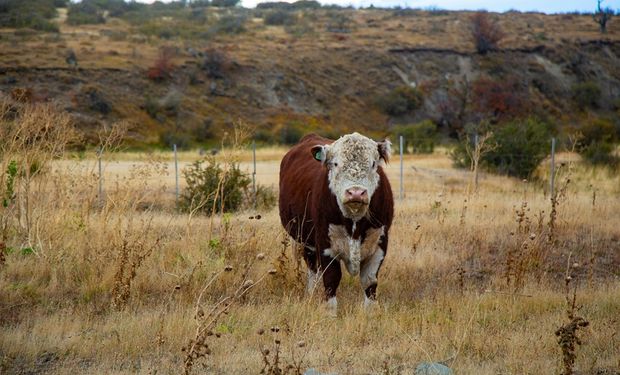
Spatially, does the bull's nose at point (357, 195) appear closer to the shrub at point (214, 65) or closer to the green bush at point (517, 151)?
the green bush at point (517, 151)

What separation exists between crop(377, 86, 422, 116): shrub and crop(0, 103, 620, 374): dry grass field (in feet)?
144

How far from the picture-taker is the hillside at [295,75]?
4697 centimetres

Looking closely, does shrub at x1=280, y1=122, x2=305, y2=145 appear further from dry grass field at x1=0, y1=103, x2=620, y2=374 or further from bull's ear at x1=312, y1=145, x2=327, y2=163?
bull's ear at x1=312, y1=145, x2=327, y2=163

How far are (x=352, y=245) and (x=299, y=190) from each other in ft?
5.31

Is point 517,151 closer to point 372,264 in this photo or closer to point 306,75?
point 372,264

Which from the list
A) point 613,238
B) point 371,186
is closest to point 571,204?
point 613,238

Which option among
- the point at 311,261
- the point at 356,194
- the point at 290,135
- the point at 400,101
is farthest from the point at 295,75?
the point at 356,194

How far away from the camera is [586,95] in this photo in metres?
62.2

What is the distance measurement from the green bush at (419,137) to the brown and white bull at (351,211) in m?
32.0

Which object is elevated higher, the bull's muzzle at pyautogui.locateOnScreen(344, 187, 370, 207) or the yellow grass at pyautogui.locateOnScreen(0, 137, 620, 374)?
the bull's muzzle at pyautogui.locateOnScreen(344, 187, 370, 207)

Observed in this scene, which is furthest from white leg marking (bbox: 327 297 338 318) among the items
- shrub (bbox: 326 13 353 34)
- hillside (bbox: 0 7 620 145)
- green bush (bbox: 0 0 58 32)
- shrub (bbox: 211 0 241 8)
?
shrub (bbox: 211 0 241 8)

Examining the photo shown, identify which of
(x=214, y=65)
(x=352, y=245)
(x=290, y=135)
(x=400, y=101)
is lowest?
(x=290, y=135)

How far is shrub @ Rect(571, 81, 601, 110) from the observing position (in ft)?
204

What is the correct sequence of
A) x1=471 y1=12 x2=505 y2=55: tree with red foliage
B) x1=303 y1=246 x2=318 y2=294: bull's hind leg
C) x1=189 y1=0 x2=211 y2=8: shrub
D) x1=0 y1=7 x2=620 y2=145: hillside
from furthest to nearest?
x1=189 y1=0 x2=211 y2=8: shrub
x1=471 y1=12 x2=505 y2=55: tree with red foliage
x1=0 y1=7 x2=620 y2=145: hillside
x1=303 y1=246 x2=318 y2=294: bull's hind leg
